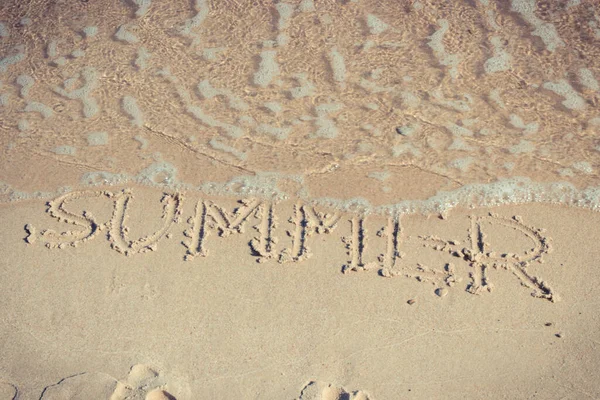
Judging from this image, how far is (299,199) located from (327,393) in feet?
3.87

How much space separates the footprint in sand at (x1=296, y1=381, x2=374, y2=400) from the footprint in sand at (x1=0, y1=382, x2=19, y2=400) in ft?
4.05

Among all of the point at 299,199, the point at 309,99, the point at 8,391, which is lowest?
the point at 8,391

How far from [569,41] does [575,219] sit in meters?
1.85

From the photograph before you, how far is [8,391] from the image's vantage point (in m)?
2.60

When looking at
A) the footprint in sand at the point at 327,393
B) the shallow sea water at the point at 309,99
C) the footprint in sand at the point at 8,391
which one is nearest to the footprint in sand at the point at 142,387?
the footprint in sand at the point at 8,391

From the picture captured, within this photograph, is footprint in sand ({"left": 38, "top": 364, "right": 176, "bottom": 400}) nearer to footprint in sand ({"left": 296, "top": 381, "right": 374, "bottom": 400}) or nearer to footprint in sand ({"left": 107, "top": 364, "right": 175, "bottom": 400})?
footprint in sand ({"left": 107, "top": 364, "right": 175, "bottom": 400})

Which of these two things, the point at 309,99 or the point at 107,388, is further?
the point at 309,99

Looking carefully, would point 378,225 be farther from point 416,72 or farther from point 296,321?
point 416,72

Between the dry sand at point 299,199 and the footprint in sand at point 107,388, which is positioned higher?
the dry sand at point 299,199

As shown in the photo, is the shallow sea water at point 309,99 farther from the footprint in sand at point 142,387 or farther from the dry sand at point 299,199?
the footprint in sand at point 142,387

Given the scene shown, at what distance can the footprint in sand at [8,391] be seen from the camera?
8.47ft

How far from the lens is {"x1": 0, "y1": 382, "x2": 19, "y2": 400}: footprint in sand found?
2.58 metres

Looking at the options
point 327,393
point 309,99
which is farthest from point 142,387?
point 309,99

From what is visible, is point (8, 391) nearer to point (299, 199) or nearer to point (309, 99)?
point (299, 199)
